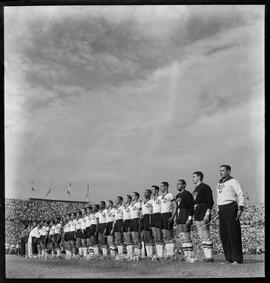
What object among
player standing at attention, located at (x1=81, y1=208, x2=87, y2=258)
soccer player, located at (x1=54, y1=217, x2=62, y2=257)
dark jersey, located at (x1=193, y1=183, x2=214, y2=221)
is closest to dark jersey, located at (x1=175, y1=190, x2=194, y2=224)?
dark jersey, located at (x1=193, y1=183, x2=214, y2=221)

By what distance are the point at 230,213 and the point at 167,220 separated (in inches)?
43.9

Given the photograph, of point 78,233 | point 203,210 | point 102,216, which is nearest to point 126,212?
point 102,216

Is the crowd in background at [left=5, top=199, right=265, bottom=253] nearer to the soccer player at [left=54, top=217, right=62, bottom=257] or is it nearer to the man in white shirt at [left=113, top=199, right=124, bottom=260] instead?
the soccer player at [left=54, top=217, right=62, bottom=257]

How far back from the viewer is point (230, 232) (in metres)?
10.4

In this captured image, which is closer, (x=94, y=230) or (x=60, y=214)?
(x=60, y=214)

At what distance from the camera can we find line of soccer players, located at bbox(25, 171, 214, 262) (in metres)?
10.5

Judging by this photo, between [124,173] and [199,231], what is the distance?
1.63m

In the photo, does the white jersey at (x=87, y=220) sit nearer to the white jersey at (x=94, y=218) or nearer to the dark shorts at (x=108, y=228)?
the white jersey at (x=94, y=218)

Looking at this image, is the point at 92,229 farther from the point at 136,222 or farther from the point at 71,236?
the point at 136,222

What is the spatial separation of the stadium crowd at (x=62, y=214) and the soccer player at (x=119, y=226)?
62cm

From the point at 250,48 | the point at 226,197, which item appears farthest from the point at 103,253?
the point at 250,48

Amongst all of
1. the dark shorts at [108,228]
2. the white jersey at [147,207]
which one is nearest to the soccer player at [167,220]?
the white jersey at [147,207]

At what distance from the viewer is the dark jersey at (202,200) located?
411 inches

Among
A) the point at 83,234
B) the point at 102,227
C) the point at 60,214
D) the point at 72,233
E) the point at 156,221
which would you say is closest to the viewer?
the point at 156,221
